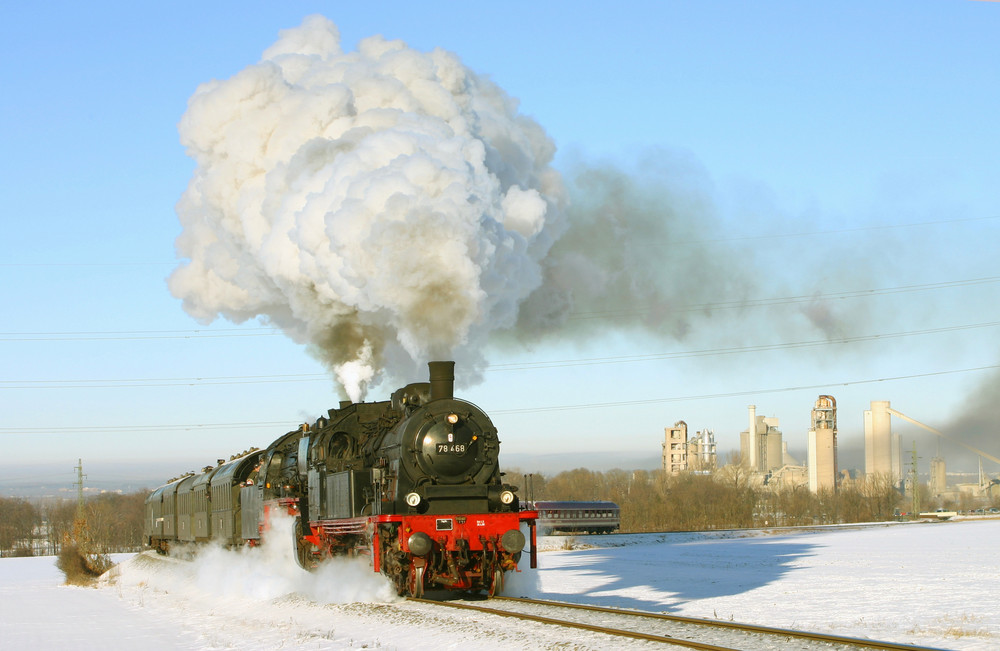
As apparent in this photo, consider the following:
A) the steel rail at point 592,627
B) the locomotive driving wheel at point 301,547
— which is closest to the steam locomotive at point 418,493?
the locomotive driving wheel at point 301,547

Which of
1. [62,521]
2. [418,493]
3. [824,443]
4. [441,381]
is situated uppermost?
[441,381]

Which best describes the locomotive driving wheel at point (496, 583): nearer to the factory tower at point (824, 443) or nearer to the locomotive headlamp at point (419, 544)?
the locomotive headlamp at point (419, 544)

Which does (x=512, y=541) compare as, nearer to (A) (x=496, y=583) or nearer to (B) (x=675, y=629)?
(A) (x=496, y=583)

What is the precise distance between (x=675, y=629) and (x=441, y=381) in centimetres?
599

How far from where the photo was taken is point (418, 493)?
1525cm

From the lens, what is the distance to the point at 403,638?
12.2 m

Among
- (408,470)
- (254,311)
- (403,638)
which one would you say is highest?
(254,311)

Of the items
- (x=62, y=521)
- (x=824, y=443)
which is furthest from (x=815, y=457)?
(x=62, y=521)

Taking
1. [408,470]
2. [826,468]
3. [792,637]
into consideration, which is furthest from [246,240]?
[826,468]

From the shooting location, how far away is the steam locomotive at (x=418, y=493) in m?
15.2

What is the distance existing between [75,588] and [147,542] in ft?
46.6

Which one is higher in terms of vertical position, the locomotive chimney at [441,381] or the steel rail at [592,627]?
the locomotive chimney at [441,381]

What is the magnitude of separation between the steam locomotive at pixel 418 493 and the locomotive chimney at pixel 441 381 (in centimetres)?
2

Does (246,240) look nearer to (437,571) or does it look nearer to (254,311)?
(254,311)
